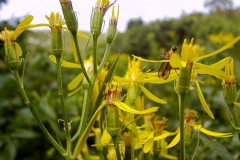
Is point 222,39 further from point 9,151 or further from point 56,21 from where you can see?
point 56,21

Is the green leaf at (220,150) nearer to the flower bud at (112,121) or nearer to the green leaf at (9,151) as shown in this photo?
the flower bud at (112,121)

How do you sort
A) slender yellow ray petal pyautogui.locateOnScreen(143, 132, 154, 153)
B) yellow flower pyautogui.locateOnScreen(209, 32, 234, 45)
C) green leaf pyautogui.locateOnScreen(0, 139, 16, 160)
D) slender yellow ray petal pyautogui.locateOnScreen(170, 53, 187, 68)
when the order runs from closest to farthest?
1. slender yellow ray petal pyautogui.locateOnScreen(170, 53, 187, 68)
2. slender yellow ray petal pyautogui.locateOnScreen(143, 132, 154, 153)
3. green leaf pyautogui.locateOnScreen(0, 139, 16, 160)
4. yellow flower pyautogui.locateOnScreen(209, 32, 234, 45)

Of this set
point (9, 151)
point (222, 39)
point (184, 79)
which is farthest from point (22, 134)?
point (222, 39)

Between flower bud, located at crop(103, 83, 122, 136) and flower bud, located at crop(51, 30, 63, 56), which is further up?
flower bud, located at crop(51, 30, 63, 56)

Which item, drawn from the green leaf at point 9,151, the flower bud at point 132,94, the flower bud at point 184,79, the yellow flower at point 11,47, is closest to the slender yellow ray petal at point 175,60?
the flower bud at point 184,79

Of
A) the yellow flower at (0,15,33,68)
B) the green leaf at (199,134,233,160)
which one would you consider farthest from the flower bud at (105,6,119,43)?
the green leaf at (199,134,233,160)

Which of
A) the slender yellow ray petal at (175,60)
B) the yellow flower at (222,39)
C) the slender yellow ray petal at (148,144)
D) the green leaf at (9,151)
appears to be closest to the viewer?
the slender yellow ray petal at (175,60)

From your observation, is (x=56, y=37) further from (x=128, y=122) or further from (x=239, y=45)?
(x=239, y=45)

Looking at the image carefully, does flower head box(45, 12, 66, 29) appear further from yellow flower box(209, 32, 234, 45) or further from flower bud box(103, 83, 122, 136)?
yellow flower box(209, 32, 234, 45)

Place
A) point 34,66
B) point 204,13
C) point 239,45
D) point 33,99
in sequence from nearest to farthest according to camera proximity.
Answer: point 239,45
point 33,99
point 34,66
point 204,13

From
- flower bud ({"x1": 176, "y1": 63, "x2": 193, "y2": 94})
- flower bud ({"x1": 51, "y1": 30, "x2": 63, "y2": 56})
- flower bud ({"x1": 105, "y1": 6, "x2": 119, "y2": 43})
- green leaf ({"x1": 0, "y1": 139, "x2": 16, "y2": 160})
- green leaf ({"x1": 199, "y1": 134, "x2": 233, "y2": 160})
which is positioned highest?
flower bud ({"x1": 105, "y1": 6, "x2": 119, "y2": 43})

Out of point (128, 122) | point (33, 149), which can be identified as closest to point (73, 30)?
point (128, 122)
